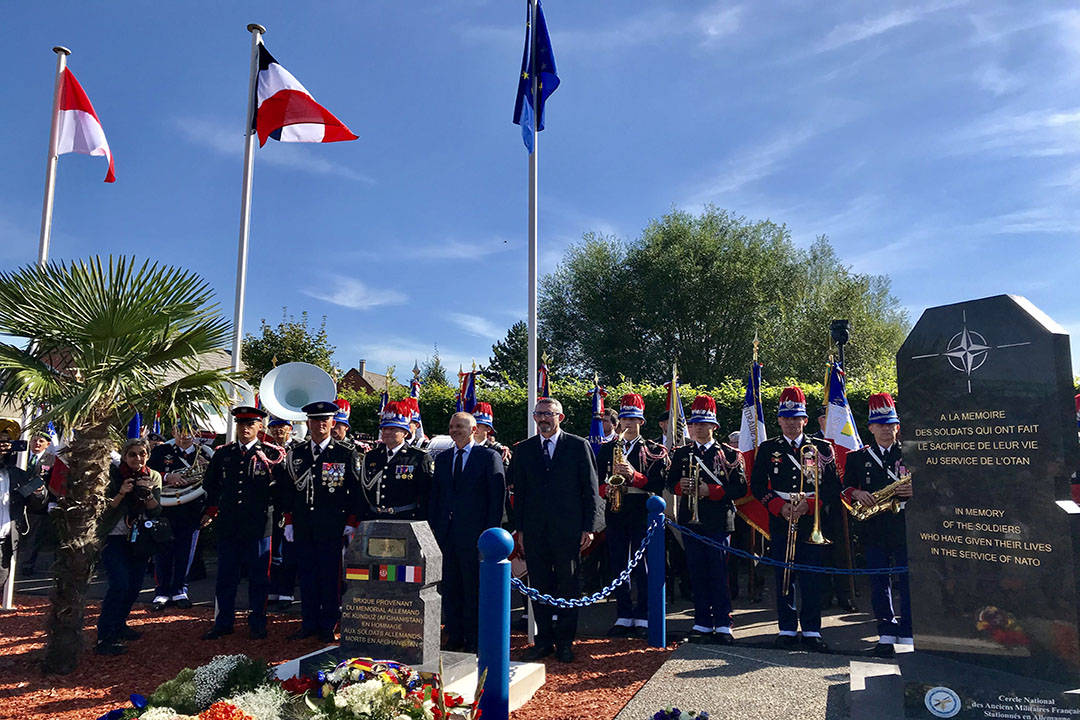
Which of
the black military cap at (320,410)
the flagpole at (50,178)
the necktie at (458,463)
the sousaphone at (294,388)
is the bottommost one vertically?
the necktie at (458,463)

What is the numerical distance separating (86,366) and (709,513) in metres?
5.64

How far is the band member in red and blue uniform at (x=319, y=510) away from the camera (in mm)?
7223

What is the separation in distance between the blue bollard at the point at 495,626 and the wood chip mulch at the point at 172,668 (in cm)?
76

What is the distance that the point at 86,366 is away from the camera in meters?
5.99

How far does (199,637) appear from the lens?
23.8 ft

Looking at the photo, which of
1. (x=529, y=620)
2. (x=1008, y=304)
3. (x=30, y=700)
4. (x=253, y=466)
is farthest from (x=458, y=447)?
(x=1008, y=304)

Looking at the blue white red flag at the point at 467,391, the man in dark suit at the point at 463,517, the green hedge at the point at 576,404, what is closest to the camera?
the man in dark suit at the point at 463,517

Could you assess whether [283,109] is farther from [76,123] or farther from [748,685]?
[748,685]

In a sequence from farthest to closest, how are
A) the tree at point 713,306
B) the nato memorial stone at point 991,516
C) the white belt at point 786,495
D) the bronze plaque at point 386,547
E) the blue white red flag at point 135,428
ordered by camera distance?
the tree at point 713,306 → the blue white red flag at point 135,428 → the white belt at point 786,495 → the bronze plaque at point 386,547 → the nato memorial stone at point 991,516

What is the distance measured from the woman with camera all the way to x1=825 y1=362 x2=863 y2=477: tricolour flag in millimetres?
7624

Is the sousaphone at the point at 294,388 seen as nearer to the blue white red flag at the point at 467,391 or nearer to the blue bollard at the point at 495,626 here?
the blue white red flag at the point at 467,391

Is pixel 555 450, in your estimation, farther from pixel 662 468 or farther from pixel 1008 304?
pixel 1008 304

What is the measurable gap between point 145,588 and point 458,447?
20.5ft

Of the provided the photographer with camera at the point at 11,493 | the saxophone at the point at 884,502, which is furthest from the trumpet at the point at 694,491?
the photographer with camera at the point at 11,493
